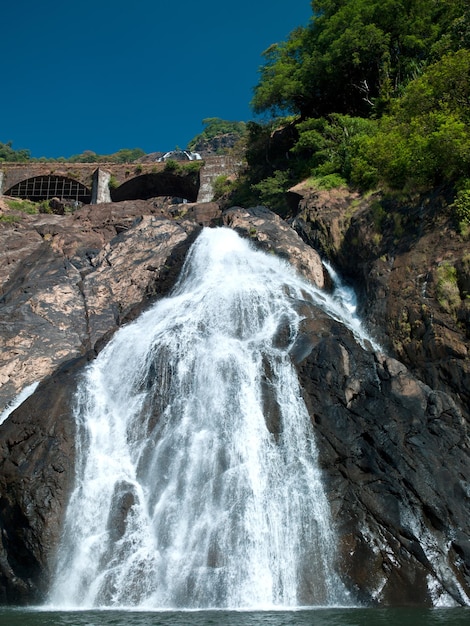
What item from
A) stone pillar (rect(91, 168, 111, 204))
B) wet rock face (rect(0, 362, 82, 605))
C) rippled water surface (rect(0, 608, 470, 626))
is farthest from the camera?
stone pillar (rect(91, 168, 111, 204))

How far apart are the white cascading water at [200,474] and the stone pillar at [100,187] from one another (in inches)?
979

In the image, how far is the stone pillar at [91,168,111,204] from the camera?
136ft

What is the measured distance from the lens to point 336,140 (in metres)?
30.3

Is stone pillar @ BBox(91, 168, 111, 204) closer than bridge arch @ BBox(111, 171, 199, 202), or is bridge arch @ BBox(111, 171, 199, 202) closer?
stone pillar @ BBox(91, 168, 111, 204)

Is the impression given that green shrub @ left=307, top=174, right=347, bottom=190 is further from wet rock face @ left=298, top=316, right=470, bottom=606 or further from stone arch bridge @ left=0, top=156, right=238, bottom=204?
stone arch bridge @ left=0, top=156, right=238, bottom=204

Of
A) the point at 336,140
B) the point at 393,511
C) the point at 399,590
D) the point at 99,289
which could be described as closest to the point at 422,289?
the point at 393,511

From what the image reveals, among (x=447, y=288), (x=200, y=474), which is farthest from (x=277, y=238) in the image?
(x=200, y=474)

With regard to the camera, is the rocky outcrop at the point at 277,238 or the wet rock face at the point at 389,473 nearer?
the wet rock face at the point at 389,473

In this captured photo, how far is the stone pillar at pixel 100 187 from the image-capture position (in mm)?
41344

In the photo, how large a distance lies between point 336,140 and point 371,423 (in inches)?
785

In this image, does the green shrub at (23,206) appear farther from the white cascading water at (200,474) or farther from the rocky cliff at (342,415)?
the white cascading water at (200,474)

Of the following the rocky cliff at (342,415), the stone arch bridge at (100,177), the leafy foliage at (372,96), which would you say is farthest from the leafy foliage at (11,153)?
the rocky cliff at (342,415)

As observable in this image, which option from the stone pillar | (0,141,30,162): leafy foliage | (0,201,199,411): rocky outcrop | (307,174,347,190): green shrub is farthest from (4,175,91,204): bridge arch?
(0,141,30,162): leafy foliage

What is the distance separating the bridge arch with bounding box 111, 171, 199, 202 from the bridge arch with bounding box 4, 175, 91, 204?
2644 mm
